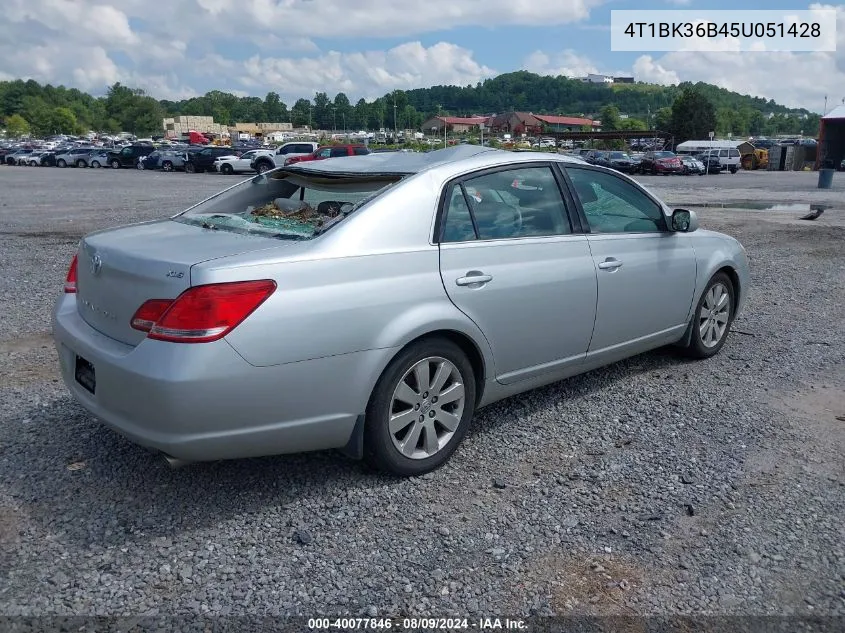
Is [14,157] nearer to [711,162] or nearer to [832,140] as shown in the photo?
[711,162]

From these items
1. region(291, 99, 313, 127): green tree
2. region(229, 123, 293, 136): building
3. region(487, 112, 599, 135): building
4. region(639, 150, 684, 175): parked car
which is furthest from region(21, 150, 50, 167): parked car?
region(291, 99, 313, 127): green tree

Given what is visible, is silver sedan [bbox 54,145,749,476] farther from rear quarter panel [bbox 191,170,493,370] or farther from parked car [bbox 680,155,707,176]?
parked car [bbox 680,155,707,176]

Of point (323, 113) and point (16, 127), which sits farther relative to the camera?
point (323, 113)

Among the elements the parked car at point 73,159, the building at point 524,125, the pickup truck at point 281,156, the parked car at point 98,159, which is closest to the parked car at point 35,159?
the parked car at point 73,159

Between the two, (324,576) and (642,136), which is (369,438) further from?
(642,136)

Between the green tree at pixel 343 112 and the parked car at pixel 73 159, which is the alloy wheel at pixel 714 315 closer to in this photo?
the parked car at pixel 73 159

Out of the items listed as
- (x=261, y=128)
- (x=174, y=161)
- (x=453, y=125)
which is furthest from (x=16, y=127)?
(x=174, y=161)

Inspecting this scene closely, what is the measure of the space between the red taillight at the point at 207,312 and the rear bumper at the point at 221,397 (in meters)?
0.05

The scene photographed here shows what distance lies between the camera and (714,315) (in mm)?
5926

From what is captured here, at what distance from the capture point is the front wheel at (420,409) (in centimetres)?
366

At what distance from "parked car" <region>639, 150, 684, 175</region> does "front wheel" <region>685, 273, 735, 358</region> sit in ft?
131

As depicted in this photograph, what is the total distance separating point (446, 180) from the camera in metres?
4.10

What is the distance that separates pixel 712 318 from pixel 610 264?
63.8 inches

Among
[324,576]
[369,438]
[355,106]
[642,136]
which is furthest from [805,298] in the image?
[355,106]
